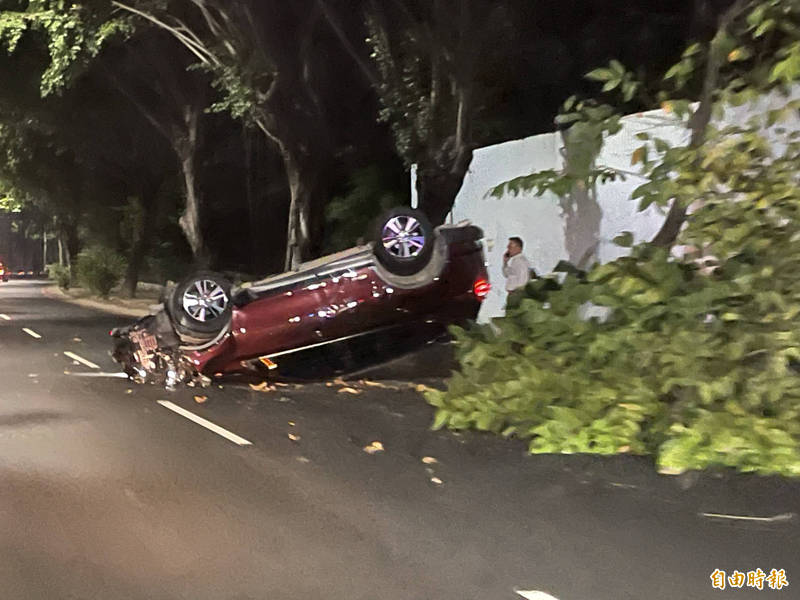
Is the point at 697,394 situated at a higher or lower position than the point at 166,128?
lower

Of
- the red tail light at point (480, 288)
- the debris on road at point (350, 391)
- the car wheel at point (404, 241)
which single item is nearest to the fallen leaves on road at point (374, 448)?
the debris on road at point (350, 391)

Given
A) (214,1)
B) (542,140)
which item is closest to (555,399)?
(542,140)

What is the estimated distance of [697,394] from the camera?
7.46 m

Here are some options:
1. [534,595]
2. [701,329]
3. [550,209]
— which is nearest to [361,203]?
[550,209]

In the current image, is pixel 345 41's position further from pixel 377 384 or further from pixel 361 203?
pixel 377 384

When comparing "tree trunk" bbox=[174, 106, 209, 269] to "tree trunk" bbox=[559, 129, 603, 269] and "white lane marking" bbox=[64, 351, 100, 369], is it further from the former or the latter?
"tree trunk" bbox=[559, 129, 603, 269]

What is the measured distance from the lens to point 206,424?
926 centimetres

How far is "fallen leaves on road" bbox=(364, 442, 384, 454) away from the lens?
26.2ft

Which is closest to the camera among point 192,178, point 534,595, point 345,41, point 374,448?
point 534,595

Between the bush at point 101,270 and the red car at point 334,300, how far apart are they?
79.4 ft

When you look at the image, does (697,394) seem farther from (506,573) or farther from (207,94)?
(207,94)

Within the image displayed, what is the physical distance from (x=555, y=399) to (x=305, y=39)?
13589 mm

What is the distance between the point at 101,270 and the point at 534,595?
3171 centimetres


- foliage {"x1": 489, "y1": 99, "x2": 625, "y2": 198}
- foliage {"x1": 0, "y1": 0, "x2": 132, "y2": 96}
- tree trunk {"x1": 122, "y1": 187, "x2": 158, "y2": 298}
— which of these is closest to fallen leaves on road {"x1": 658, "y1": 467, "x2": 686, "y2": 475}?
foliage {"x1": 489, "y1": 99, "x2": 625, "y2": 198}
